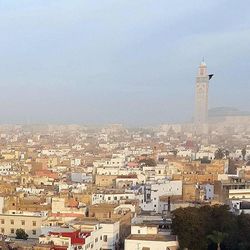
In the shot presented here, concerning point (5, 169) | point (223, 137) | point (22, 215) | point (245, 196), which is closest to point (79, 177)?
point (5, 169)

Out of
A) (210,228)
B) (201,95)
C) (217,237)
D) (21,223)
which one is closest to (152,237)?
(210,228)

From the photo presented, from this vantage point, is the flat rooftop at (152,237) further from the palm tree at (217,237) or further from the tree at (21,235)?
the tree at (21,235)

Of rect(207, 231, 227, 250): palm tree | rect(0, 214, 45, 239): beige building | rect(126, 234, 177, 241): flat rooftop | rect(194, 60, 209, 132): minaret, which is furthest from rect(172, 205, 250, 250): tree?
rect(194, 60, 209, 132): minaret

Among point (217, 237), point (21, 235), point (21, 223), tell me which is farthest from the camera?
point (21, 223)

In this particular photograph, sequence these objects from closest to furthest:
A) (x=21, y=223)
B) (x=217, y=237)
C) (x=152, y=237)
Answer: (x=217, y=237) → (x=152, y=237) → (x=21, y=223)

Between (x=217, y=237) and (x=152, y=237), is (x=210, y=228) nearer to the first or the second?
(x=217, y=237)

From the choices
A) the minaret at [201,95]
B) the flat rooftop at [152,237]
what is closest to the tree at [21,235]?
the flat rooftop at [152,237]

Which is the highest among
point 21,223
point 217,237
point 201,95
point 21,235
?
point 201,95

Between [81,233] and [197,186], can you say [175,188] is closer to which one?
[197,186]
